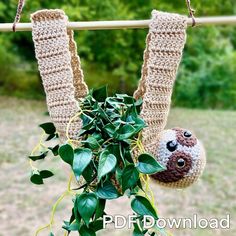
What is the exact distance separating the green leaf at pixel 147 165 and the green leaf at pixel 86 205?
78 mm

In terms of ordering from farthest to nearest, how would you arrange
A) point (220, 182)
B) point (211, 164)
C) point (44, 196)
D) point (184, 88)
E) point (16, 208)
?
point (184, 88) → point (211, 164) → point (220, 182) → point (44, 196) → point (16, 208)

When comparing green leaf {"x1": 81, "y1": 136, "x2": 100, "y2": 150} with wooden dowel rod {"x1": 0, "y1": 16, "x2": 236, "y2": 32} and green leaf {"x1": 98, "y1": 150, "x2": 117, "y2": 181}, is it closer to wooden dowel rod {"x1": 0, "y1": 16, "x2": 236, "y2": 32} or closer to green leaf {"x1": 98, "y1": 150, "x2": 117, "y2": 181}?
green leaf {"x1": 98, "y1": 150, "x2": 117, "y2": 181}

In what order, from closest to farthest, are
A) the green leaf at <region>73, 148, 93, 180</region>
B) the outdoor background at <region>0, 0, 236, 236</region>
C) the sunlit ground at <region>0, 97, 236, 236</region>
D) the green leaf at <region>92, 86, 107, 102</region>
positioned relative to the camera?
the green leaf at <region>73, 148, 93, 180</region>
the green leaf at <region>92, 86, 107, 102</region>
the sunlit ground at <region>0, 97, 236, 236</region>
the outdoor background at <region>0, 0, 236, 236</region>

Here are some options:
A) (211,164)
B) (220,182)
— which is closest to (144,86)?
(220,182)

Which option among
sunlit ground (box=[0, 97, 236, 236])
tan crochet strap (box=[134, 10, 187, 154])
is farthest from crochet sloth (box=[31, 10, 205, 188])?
sunlit ground (box=[0, 97, 236, 236])

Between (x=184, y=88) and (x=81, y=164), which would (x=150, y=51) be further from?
(x=184, y=88)

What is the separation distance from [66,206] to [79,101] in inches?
63.8

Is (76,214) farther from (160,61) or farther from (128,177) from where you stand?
(160,61)

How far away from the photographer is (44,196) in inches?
95.5

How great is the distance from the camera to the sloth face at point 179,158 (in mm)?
749

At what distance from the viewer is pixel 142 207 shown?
2.19 feet

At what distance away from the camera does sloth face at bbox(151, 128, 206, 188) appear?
75 centimetres

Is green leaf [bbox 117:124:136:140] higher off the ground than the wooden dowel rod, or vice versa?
the wooden dowel rod

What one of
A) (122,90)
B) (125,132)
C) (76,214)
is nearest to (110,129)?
(125,132)
